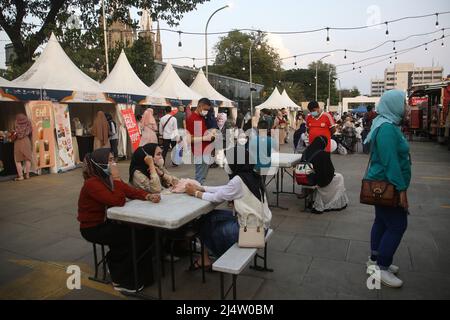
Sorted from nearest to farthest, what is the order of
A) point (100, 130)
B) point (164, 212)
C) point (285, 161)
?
point (164, 212)
point (285, 161)
point (100, 130)

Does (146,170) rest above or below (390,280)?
above

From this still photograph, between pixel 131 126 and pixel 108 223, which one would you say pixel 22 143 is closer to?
pixel 131 126

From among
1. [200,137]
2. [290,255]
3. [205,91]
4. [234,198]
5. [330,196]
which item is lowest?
[290,255]

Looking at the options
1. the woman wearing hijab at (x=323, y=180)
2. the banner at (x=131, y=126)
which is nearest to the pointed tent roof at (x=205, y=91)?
the banner at (x=131, y=126)

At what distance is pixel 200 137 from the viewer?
6402mm

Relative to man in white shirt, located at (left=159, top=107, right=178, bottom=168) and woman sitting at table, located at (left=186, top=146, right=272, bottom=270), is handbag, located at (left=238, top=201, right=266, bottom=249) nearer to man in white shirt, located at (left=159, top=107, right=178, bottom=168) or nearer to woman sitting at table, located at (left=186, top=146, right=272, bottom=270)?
woman sitting at table, located at (left=186, top=146, right=272, bottom=270)

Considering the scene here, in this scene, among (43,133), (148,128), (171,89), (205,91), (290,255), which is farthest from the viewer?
(205,91)

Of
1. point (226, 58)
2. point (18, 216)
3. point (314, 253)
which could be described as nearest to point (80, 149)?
point (18, 216)

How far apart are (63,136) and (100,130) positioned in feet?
3.62

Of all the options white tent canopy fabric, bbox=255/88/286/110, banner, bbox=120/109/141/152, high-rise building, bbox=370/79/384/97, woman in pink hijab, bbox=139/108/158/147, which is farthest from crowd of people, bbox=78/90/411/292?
high-rise building, bbox=370/79/384/97

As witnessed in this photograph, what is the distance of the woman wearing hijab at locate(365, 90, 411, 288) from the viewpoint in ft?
10.1

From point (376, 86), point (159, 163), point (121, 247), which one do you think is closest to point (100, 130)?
point (159, 163)

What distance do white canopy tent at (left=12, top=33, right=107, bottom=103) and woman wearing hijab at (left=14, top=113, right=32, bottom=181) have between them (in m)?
1.25

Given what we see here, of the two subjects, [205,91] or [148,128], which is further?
[205,91]
